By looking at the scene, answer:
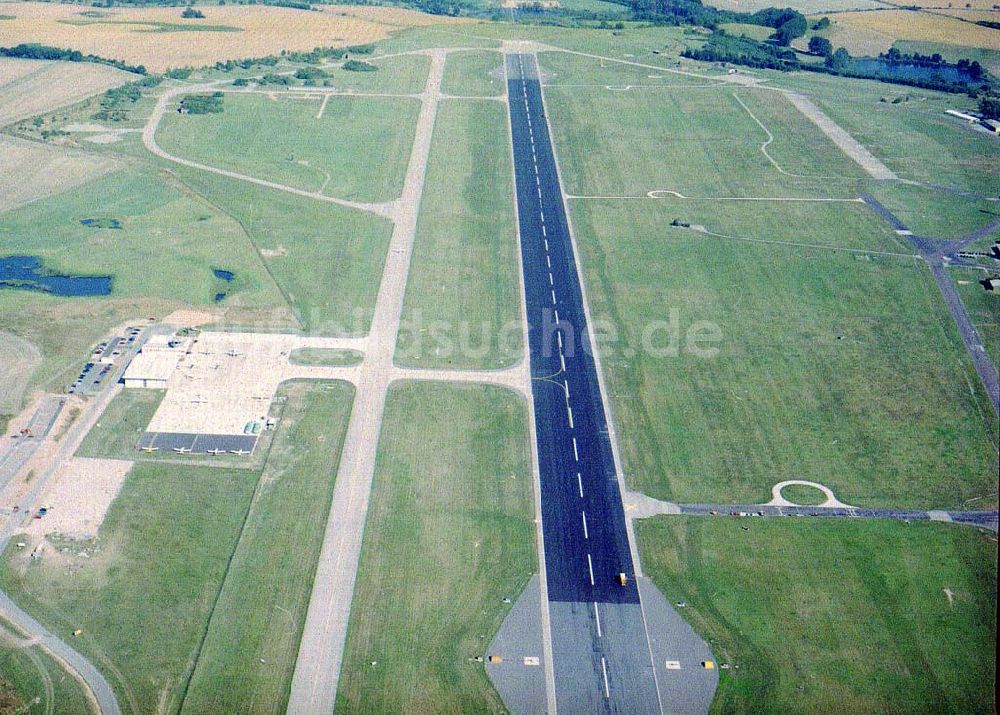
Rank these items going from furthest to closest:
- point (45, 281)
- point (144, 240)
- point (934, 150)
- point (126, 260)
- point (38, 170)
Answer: point (934, 150) → point (38, 170) → point (144, 240) → point (126, 260) → point (45, 281)

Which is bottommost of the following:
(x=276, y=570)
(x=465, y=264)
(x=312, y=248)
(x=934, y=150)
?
(x=276, y=570)

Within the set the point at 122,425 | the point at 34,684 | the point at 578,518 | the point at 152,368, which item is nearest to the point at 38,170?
the point at 152,368

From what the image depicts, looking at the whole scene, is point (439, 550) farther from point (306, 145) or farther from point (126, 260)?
point (306, 145)

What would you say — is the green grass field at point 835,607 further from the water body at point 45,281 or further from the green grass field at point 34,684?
the water body at point 45,281

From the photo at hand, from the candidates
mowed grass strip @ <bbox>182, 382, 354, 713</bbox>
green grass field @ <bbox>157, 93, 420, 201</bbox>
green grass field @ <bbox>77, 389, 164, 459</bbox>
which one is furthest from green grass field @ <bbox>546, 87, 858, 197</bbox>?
green grass field @ <bbox>77, 389, 164, 459</bbox>

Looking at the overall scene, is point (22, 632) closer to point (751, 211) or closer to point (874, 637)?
point (874, 637)

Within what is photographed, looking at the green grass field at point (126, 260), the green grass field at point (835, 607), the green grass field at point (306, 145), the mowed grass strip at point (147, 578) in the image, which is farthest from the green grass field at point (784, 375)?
the green grass field at point (126, 260)

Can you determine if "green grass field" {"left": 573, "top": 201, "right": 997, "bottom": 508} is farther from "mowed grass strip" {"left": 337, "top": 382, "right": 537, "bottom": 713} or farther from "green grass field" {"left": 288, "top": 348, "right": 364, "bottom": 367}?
"green grass field" {"left": 288, "top": 348, "right": 364, "bottom": 367}

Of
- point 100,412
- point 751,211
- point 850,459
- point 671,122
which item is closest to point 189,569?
point 100,412

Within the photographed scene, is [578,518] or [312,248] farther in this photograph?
[312,248]
